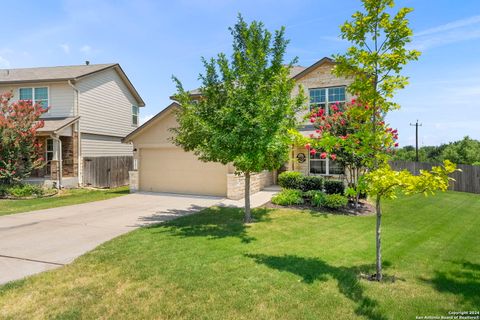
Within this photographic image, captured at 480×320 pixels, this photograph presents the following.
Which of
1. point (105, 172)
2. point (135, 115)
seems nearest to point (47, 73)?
point (135, 115)

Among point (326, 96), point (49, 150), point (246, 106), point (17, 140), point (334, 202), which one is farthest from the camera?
point (49, 150)

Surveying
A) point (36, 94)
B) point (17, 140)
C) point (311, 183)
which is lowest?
point (311, 183)

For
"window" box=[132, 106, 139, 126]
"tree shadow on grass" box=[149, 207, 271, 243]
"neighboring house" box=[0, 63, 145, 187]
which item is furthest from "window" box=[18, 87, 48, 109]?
"tree shadow on grass" box=[149, 207, 271, 243]

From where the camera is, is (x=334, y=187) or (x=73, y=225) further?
(x=334, y=187)

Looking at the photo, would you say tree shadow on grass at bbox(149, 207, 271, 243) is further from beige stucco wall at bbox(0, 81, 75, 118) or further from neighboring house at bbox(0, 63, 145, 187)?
beige stucco wall at bbox(0, 81, 75, 118)

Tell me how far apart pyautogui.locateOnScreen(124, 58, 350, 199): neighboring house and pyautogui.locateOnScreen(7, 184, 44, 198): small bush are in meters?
4.75

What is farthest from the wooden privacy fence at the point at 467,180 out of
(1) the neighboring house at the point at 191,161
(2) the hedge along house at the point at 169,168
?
(2) the hedge along house at the point at 169,168

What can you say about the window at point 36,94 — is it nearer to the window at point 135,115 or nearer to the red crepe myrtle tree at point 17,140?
the red crepe myrtle tree at point 17,140

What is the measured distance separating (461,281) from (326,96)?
1272cm

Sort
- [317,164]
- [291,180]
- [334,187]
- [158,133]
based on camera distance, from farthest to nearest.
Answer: [317,164] < [158,133] < [291,180] < [334,187]

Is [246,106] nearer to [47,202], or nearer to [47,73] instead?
[47,202]

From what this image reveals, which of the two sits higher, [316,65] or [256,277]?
[316,65]

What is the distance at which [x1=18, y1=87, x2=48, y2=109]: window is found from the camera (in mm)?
19047

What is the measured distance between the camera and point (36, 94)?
19.2 m
